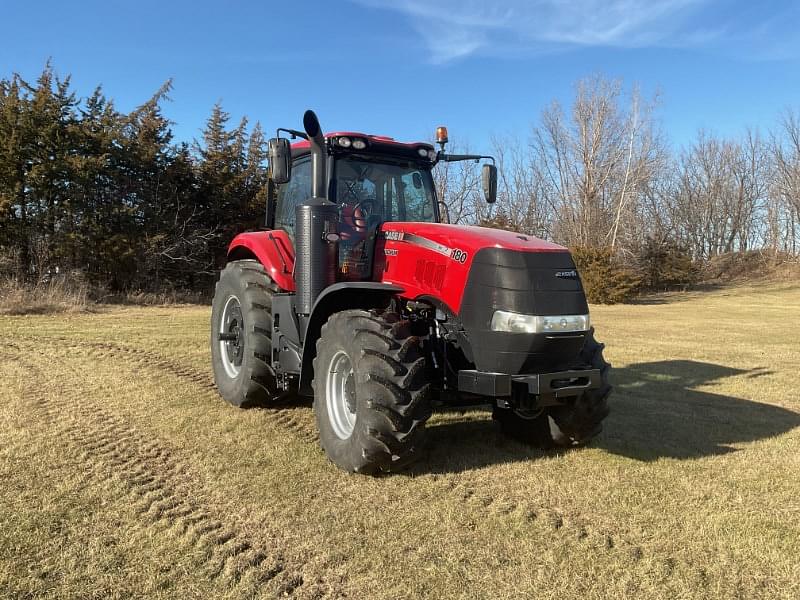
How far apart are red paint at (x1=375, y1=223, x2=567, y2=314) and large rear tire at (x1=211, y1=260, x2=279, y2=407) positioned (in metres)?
1.44

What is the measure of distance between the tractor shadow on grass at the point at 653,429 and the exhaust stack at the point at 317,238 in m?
1.45

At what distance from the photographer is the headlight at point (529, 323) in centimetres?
350

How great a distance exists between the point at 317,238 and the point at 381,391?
4.49ft

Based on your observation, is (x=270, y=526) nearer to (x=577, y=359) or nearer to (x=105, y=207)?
(x=577, y=359)

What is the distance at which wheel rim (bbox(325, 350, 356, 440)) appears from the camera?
13.4ft

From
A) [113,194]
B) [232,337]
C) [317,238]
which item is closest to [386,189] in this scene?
[317,238]

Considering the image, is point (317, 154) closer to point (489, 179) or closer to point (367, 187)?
point (367, 187)

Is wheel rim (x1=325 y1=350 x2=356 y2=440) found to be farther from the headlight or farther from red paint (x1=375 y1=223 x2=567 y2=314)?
the headlight

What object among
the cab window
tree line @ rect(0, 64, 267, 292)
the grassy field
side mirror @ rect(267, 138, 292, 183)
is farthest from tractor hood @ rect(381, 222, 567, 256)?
tree line @ rect(0, 64, 267, 292)

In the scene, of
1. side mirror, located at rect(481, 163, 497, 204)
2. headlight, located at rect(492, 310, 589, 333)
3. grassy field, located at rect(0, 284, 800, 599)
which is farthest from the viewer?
side mirror, located at rect(481, 163, 497, 204)

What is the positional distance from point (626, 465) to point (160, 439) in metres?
3.37

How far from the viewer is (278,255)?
17.7 feet

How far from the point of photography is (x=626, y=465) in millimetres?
4129

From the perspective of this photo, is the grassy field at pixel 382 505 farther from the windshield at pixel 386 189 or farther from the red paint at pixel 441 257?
the windshield at pixel 386 189
